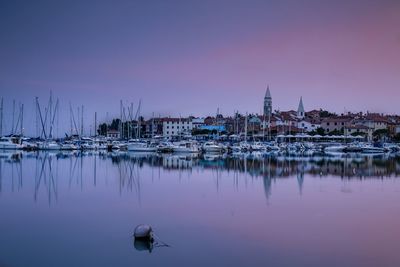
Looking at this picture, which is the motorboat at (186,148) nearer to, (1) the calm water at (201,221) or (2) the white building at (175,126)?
(1) the calm water at (201,221)

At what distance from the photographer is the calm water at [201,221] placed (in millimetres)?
11156

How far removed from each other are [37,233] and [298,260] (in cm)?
775

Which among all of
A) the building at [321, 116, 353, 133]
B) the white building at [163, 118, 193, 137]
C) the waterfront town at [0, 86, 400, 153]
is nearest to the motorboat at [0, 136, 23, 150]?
the waterfront town at [0, 86, 400, 153]

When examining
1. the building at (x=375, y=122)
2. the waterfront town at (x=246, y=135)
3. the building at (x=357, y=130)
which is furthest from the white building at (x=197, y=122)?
the building at (x=375, y=122)

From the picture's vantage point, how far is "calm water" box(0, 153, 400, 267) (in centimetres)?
1116

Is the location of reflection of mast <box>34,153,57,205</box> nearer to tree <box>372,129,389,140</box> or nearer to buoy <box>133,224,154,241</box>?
buoy <box>133,224,154,241</box>

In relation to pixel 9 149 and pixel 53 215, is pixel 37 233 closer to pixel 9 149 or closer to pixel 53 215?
pixel 53 215

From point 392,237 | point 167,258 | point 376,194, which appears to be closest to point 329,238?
point 392,237

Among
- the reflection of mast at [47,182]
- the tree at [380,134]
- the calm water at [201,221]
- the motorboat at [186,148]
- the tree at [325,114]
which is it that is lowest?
the calm water at [201,221]

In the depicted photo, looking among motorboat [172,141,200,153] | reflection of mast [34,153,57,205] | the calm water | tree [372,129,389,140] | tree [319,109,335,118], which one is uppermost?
tree [319,109,335,118]

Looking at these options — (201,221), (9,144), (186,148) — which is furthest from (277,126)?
(201,221)

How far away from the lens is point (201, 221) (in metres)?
15.2

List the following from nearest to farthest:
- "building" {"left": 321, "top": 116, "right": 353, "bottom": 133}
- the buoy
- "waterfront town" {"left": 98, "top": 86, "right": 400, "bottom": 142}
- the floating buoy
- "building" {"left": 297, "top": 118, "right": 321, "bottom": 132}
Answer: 1. the floating buoy
2. the buoy
3. "waterfront town" {"left": 98, "top": 86, "right": 400, "bottom": 142}
4. "building" {"left": 321, "top": 116, "right": 353, "bottom": 133}
5. "building" {"left": 297, "top": 118, "right": 321, "bottom": 132}

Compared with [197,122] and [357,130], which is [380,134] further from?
[197,122]
